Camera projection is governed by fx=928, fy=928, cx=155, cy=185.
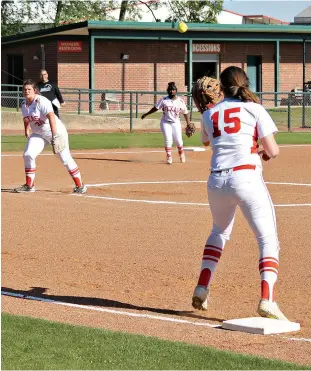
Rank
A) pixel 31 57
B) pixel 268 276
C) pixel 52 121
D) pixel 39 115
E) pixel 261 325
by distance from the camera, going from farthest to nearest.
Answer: pixel 31 57
pixel 39 115
pixel 52 121
pixel 268 276
pixel 261 325

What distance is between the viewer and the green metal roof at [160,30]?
4312cm

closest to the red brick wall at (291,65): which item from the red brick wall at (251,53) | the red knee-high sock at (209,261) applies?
the red brick wall at (251,53)

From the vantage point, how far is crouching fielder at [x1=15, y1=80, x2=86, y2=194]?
15352 millimetres

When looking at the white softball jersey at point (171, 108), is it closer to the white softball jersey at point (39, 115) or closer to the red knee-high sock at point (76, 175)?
the red knee-high sock at point (76, 175)

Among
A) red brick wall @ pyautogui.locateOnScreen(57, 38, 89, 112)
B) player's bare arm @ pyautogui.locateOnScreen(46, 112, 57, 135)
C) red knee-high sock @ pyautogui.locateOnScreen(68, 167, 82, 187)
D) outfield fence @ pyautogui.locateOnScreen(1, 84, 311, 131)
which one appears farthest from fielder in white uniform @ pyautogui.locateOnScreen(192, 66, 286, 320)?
red brick wall @ pyautogui.locateOnScreen(57, 38, 89, 112)

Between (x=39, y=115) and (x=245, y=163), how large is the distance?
8.38m

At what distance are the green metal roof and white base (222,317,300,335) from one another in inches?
1396

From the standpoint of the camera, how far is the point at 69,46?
45.3m

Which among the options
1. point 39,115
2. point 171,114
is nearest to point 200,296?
point 39,115

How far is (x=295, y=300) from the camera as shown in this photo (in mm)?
8812

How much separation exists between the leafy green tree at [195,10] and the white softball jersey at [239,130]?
164 feet

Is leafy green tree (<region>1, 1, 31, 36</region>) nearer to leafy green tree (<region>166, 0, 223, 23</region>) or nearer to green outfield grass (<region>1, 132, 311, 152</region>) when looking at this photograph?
leafy green tree (<region>166, 0, 223, 23</region>)

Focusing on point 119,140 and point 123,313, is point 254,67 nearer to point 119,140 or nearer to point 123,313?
point 119,140

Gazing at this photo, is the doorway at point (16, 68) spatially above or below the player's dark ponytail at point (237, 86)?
above
